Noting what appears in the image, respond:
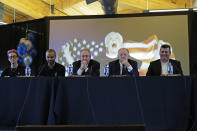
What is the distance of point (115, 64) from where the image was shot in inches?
131

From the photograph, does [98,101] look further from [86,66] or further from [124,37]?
[124,37]

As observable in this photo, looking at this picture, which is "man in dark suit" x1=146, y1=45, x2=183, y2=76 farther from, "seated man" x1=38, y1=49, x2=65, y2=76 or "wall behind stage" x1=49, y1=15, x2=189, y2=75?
"wall behind stage" x1=49, y1=15, x2=189, y2=75

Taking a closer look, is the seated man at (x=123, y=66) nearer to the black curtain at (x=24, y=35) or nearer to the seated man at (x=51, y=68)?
the seated man at (x=51, y=68)

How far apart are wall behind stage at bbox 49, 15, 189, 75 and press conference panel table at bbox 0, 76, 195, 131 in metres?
2.63

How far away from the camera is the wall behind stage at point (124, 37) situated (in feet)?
15.4

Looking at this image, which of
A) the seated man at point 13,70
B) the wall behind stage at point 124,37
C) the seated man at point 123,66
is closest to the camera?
the seated man at point 123,66

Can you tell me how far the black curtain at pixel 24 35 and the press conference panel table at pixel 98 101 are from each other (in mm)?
2974

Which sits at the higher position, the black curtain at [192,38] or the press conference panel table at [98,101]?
the black curtain at [192,38]

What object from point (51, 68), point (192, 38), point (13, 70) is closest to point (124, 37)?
point (192, 38)

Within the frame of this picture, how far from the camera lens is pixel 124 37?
16.0ft

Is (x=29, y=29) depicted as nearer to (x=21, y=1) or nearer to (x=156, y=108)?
(x=21, y=1)

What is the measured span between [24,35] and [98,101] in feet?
12.7

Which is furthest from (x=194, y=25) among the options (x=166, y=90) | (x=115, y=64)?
(x=166, y=90)

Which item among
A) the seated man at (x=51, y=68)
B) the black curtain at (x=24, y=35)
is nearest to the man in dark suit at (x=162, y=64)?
the seated man at (x=51, y=68)
